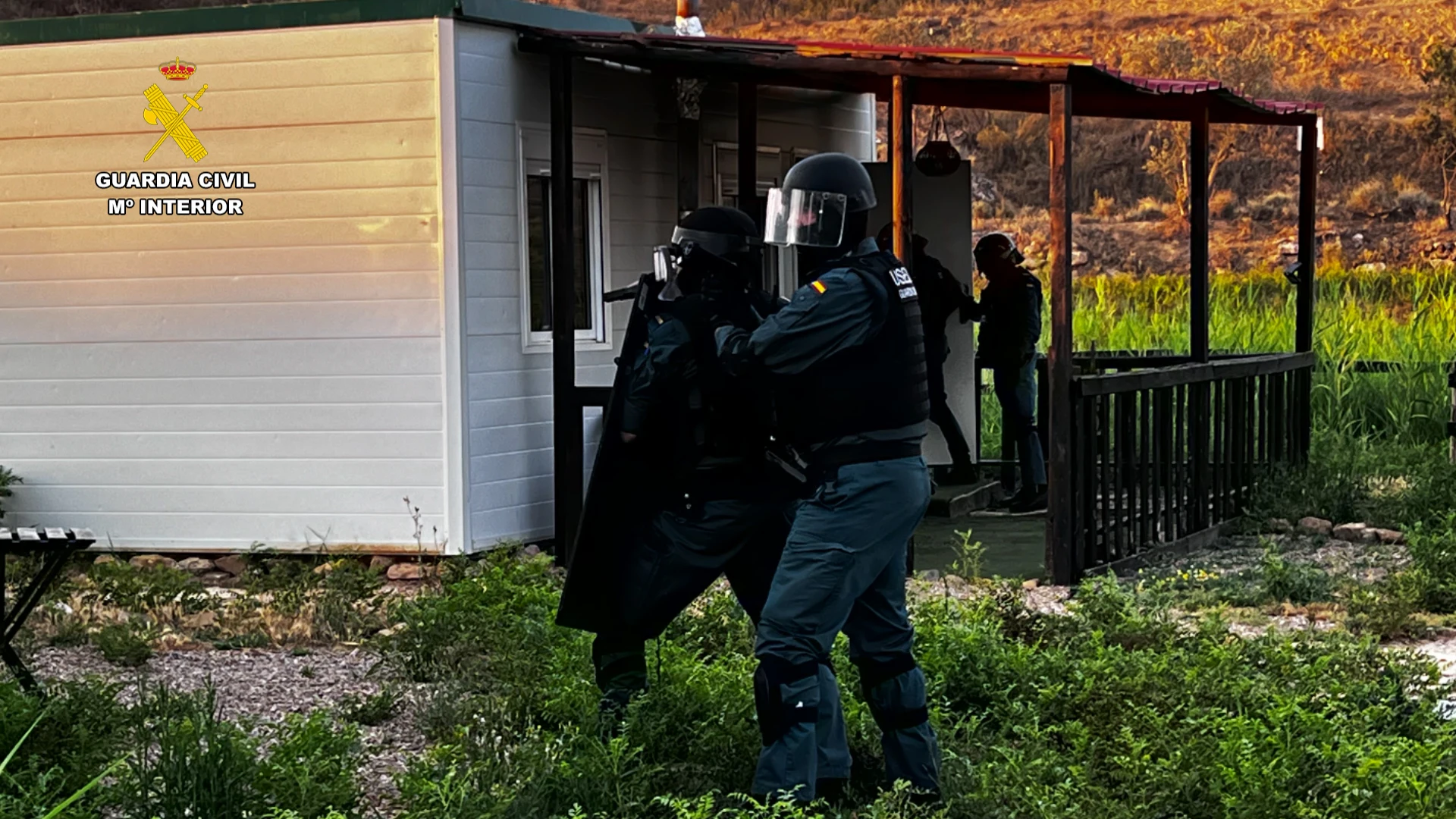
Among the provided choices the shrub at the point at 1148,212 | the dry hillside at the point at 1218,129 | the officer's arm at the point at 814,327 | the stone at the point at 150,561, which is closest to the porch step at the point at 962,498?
the stone at the point at 150,561

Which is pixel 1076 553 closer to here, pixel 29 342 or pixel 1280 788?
pixel 1280 788

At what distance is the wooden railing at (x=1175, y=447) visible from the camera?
31.2ft

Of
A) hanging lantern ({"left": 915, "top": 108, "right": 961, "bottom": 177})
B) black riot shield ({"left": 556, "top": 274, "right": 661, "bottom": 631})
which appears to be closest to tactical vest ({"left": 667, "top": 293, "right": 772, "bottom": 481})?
black riot shield ({"left": 556, "top": 274, "right": 661, "bottom": 631})

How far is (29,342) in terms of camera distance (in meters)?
10.5

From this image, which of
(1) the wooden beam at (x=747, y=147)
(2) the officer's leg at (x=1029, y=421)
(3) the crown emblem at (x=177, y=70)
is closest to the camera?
(3) the crown emblem at (x=177, y=70)

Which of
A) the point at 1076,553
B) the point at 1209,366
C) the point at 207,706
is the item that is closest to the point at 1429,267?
the point at 1209,366

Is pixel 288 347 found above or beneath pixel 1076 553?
above

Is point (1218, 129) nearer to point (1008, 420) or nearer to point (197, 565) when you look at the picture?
point (1008, 420)

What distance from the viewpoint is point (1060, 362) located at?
30.2ft

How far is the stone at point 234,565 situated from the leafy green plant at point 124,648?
Answer: 7.58ft

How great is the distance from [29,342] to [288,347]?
5.43 feet

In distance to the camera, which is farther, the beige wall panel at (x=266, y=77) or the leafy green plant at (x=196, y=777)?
the beige wall panel at (x=266, y=77)

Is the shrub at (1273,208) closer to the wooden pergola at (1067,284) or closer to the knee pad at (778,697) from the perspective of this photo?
the wooden pergola at (1067,284)

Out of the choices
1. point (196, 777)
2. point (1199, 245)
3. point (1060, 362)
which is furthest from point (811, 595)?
point (1199, 245)
